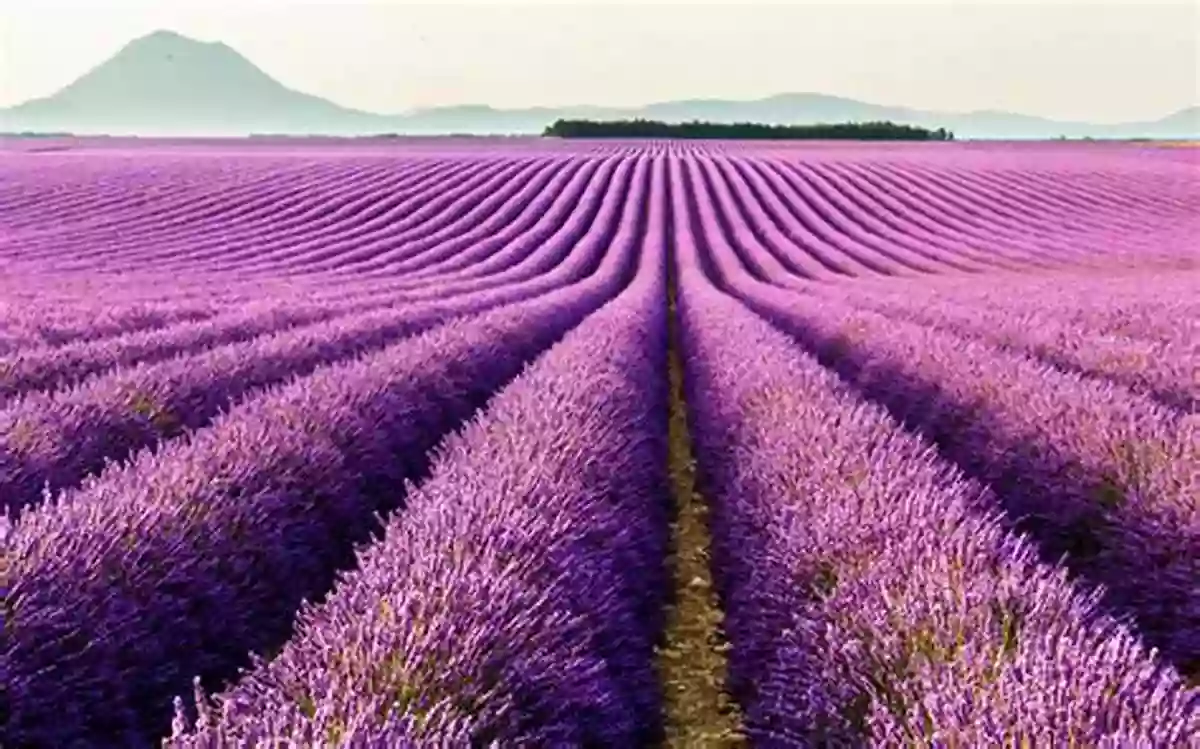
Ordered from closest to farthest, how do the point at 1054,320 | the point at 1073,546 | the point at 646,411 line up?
the point at 1073,546 → the point at 646,411 → the point at 1054,320

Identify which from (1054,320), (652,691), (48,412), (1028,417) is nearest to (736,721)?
(652,691)

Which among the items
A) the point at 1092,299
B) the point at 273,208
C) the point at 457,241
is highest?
the point at 273,208

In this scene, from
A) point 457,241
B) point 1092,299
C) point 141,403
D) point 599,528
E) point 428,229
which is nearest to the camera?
point 599,528

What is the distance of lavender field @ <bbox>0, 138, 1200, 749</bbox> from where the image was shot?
3037 millimetres

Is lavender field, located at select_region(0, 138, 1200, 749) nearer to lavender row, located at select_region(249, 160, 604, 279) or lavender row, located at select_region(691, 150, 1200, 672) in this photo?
lavender row, located at select_region(691, 150, 1200, 672)

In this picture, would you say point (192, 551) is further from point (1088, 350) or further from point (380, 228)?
point (380, 228)

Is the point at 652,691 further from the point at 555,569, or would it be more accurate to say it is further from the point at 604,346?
the point at 604,346

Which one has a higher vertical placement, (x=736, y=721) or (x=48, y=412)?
(x=48, y=412)

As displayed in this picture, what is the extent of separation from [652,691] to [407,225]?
2779 centimetres

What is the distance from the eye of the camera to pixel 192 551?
14.7 feet

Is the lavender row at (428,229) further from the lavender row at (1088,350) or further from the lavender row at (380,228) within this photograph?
the lavender row at (1088,350)

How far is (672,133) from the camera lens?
97.8 m

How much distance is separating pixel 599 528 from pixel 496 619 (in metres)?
1.36

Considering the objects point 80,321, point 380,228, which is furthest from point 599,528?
point 380,228
